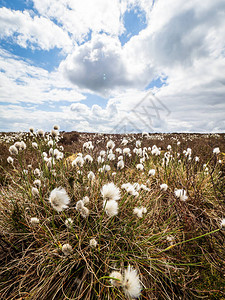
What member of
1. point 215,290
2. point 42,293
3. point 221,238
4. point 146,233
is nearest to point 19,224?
point 42,293

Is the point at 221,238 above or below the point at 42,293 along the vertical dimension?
above

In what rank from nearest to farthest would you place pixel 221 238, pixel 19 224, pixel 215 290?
pixel 215 290 < pixel 19 224 < pixel 221 238

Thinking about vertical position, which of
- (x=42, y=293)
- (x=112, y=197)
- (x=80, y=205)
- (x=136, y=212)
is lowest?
(x=42, y=293)

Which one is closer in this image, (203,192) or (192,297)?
(192,297)

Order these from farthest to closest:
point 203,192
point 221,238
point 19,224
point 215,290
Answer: point 203,192 → point 221,238 → point 19,224 → point 215,290

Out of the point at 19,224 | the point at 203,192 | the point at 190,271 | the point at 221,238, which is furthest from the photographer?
the point at 203,192

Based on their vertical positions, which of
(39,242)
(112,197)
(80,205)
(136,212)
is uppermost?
(112,197)

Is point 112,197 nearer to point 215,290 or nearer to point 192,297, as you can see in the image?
point 192,297

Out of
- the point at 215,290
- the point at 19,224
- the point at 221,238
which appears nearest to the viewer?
the point at 215,290

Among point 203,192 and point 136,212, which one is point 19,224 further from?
point 203,192

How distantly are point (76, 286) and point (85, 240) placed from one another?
438mm

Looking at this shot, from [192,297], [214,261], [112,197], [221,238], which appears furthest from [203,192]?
[112,197]

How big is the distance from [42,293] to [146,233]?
4.59 feet

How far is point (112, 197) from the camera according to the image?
5.21ft
